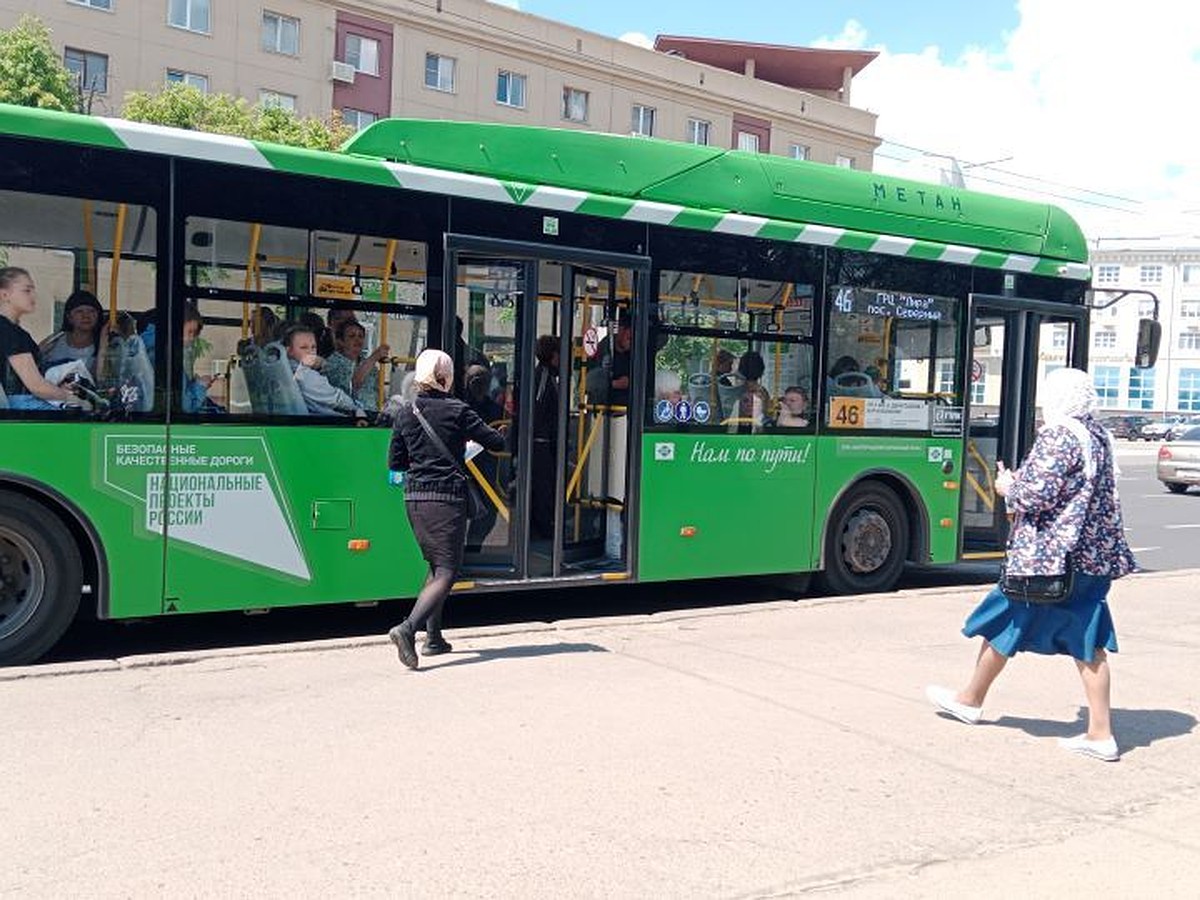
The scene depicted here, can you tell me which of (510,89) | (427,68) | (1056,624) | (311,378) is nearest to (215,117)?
(427,68)

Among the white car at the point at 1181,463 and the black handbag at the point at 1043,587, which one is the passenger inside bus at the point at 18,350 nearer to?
the black handbag at the point at 1043,587

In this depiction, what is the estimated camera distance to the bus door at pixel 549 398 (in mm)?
8125

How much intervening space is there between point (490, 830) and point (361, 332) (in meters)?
3.88

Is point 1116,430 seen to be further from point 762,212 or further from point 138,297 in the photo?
point 138,297

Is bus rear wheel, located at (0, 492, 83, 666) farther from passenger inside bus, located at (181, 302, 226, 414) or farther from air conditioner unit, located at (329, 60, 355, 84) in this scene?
air conditioner unit, located at (329, 60, 355, 84)

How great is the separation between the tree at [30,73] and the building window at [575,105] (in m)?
23.2

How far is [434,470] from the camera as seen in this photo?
675cm

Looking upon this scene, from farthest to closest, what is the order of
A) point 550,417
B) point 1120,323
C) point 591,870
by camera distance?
point 1120,323
point 550,417
point 591,870

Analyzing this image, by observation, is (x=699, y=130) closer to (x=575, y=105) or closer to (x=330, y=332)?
(x=575, y=105)

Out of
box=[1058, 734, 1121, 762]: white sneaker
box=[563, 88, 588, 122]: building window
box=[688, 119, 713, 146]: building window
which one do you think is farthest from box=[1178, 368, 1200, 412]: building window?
box=[1058, 734, 1121, 762]: white sneaker

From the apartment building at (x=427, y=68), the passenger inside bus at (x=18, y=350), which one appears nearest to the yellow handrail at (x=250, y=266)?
the passenger inside bus at (x=18, y=350)

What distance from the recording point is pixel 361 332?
7.50 metres

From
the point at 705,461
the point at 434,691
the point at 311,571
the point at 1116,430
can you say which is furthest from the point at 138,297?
the point at 1116,430

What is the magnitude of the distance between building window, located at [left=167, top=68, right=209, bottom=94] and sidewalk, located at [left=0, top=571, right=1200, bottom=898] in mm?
34481
